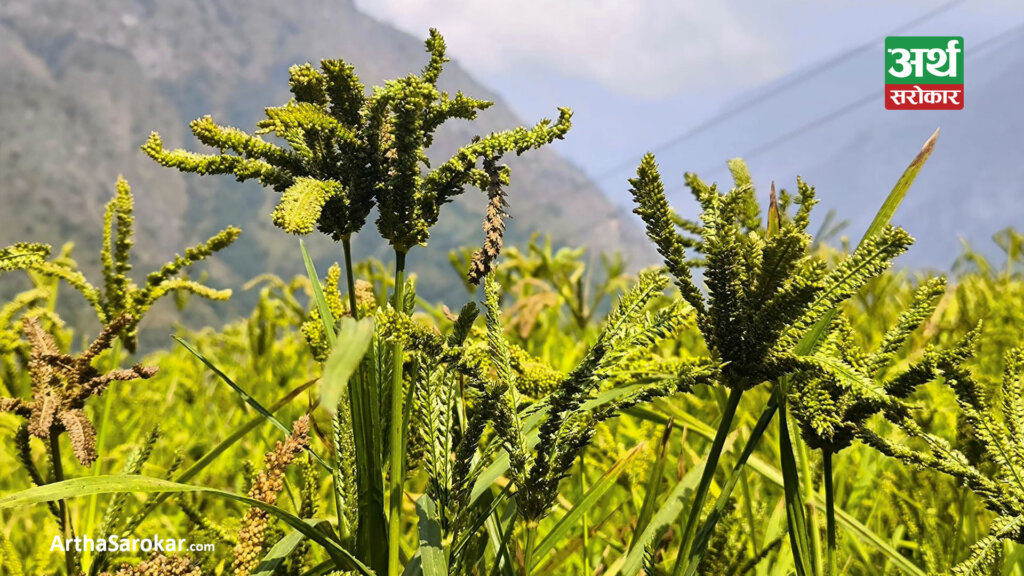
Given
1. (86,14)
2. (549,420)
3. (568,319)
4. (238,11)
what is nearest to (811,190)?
(549,420)

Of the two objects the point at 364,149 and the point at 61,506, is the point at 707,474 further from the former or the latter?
the point at 61,506

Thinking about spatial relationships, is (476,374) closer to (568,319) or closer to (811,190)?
(811,190)

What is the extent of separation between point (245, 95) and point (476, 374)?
214 m

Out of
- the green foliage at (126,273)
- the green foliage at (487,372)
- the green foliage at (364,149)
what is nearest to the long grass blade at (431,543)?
the green foliage at (487,372)

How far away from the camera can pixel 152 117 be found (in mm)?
165875

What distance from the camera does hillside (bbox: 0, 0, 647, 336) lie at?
12838 cm

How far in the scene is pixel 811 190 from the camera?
71 centimetres

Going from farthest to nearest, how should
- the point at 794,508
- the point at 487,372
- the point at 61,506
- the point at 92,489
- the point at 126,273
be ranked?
the point at 126,273 → the point at 61,506 → the point at 487,372 → the point at 794,508 → the point at 92,489

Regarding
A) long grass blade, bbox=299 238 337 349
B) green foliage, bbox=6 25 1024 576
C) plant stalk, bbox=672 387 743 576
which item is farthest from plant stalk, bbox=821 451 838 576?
long grass blade, bbox=299 238 337 349

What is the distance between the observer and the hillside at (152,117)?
421 ft

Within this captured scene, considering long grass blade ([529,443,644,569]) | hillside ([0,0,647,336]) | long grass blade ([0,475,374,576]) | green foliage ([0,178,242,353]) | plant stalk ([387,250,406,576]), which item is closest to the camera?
long grass blade ([0,475,374,576])

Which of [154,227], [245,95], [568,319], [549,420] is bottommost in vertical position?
[549,420]

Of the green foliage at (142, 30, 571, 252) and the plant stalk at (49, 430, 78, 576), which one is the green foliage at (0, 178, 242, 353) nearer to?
the plant stalk at (49, 430, 78, 576)
